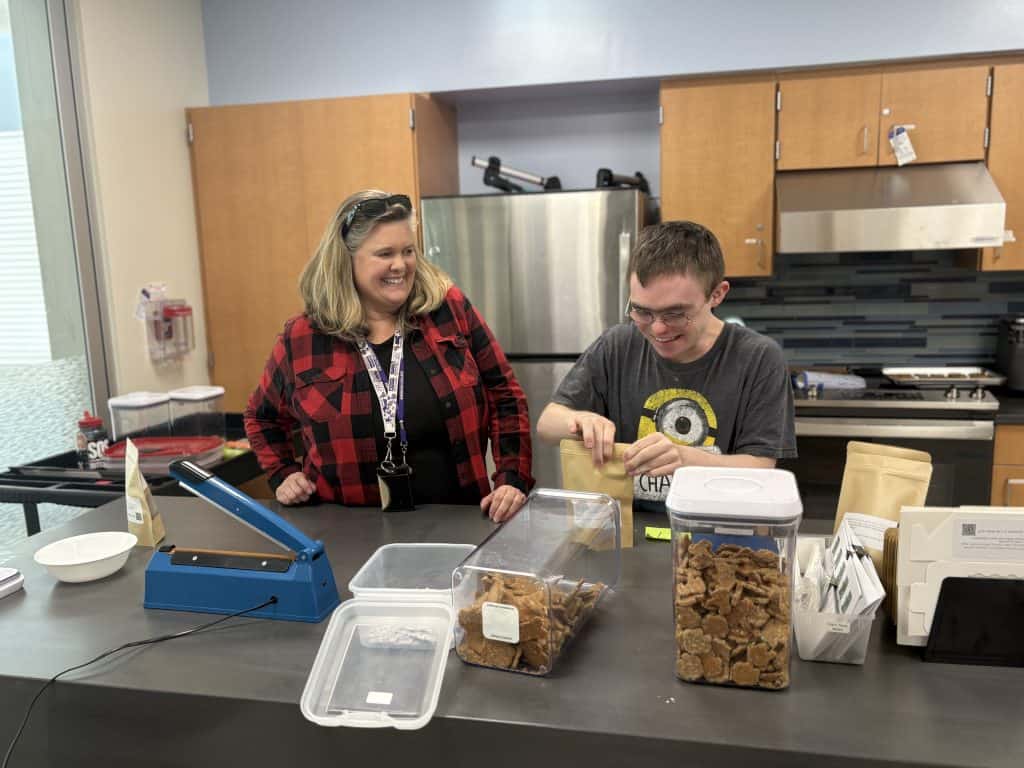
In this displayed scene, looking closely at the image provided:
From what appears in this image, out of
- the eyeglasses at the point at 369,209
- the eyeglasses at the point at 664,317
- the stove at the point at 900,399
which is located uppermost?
the eyeglasses at the point at 369,209

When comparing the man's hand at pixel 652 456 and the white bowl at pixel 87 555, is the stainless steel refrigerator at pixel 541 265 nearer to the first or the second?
the man's hand at pixel 652 456

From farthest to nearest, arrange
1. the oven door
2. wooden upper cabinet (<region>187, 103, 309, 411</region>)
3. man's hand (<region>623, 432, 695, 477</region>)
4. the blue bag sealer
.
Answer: wooden upper cabinet (<region>187, 103, 309, 411</region>) → the oven door → man's hand (<region>623, 432, 695, 477</region>) → the blue bag sealer

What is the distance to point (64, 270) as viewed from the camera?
3.05 metres

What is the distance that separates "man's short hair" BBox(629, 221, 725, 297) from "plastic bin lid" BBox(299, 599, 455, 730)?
0.75 meters

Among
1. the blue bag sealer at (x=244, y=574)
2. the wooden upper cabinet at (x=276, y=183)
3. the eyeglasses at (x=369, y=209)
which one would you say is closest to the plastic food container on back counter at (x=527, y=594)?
the blue bag sealer at (x=244, y=574)

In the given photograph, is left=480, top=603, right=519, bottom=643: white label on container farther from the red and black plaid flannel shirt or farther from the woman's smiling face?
the woman's smiling face

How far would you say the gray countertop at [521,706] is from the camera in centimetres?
93

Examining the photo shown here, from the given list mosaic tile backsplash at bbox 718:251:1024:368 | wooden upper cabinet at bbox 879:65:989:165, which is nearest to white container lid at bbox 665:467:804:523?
wooden upper cabinet at bbox 879:65:989:165

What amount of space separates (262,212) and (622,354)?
2367 mm

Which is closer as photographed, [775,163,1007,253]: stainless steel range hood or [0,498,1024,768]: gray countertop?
[0,498,1024,768]: gray countertop

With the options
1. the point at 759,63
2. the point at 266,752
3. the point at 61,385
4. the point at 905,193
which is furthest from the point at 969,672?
the point at 61,385

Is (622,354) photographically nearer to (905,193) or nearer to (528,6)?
(905,193)

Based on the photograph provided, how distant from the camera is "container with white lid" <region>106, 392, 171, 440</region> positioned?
2928mm

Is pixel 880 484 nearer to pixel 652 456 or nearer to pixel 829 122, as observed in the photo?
pixel 652 456
